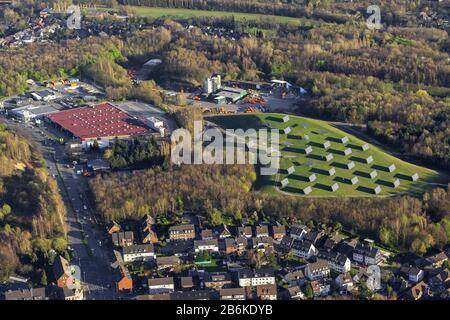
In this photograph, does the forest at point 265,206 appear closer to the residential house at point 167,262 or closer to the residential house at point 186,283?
the residential house at point 167,262

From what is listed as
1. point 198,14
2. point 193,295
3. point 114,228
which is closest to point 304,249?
point 193,295

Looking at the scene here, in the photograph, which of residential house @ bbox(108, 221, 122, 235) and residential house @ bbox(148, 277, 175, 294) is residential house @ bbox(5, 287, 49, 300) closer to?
residential house @ bbox(148, 277, 175, 294)

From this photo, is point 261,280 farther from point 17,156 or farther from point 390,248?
point 17,156

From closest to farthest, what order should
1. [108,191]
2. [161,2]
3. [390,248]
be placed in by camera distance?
[390,248] < [108,191] < [161,2]

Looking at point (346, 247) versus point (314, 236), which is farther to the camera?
point (314, 236)

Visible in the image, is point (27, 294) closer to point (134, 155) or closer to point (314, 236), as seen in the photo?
point (314, 236)

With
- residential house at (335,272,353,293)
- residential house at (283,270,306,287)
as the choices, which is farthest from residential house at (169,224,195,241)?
residential house at (335,272,353,293)
